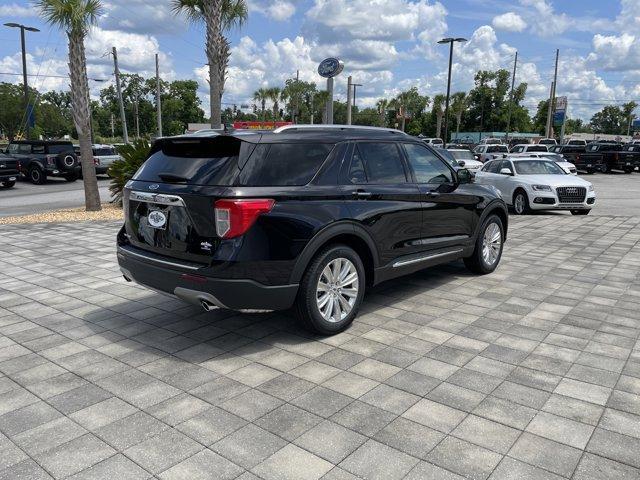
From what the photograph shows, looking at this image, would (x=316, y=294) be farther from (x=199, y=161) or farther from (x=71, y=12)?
(x=71, y=12)

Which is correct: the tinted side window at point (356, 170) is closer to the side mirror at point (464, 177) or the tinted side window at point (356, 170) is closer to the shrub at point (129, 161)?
the side mirror at point (464, 177)

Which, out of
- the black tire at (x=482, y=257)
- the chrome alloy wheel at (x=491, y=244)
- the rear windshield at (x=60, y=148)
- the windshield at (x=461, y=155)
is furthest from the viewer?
the rear windshield at (x=60, y=148)

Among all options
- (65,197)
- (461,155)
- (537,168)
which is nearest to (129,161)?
(65,197)

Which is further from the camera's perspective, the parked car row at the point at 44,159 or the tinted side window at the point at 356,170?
the parked car row at the point at 44,159

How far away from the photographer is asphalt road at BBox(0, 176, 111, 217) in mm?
15527

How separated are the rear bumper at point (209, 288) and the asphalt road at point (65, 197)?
11.7 meters

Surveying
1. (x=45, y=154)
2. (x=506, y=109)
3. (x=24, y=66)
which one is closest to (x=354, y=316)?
(x=45, y=154)

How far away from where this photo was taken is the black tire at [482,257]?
659cm

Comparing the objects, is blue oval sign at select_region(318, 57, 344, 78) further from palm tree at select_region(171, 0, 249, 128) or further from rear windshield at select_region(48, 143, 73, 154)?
rear windshield at select_region(48, 143, 73, 154)

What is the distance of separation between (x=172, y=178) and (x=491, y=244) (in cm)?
440

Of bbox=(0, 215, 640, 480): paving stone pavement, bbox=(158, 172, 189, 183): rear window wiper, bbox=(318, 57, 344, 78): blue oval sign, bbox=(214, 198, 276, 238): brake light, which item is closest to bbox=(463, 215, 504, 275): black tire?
bbox=(0, 215, 640, 480): paving stone pavement

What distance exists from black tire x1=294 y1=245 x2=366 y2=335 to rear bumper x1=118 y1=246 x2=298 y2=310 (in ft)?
0.38

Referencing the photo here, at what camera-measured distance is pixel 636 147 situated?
33531mm

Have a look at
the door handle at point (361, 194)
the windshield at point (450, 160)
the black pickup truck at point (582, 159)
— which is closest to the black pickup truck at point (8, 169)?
the windshield at point (450, 160)
